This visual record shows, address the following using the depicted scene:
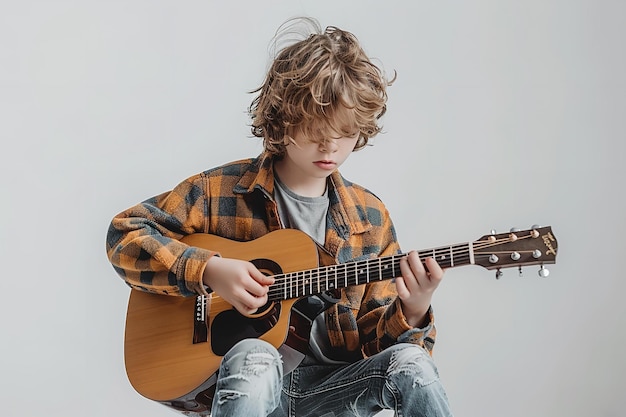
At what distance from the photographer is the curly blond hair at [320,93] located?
1.49 m

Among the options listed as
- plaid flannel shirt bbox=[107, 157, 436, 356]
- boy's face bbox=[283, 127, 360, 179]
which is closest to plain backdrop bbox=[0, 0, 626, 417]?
plaid flannel shirt bbox=[107, 157, 436, 356]

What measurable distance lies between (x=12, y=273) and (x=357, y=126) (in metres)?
1.19

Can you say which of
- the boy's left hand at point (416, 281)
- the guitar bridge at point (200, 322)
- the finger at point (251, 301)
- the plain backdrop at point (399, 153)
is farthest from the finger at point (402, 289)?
the plain backdrop at point (399, 153)

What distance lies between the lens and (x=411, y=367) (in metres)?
1.29

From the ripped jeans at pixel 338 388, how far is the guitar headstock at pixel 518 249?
0.18 metres

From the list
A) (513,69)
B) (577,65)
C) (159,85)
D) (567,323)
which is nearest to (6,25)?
(159,85)

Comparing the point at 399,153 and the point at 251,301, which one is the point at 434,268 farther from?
the point at 399,153

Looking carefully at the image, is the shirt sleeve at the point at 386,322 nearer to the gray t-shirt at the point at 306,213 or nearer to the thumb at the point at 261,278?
the gray t-shirt at the point at 306,213

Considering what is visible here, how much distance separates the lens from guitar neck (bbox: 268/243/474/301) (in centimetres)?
134

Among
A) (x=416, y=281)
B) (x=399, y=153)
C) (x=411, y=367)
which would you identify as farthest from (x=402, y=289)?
(x=399, y=153)

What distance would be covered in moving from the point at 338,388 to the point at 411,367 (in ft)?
0.61

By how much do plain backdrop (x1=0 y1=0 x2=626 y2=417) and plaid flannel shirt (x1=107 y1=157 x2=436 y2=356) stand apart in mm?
688

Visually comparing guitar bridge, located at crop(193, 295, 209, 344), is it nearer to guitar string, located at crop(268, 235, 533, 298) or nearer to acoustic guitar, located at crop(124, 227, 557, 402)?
acoustic guitar, located at crop(124, 227, 557, 402)

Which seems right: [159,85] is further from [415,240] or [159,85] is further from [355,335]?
[355,335]
